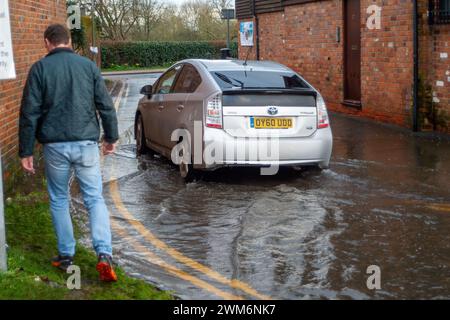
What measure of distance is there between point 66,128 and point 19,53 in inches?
199

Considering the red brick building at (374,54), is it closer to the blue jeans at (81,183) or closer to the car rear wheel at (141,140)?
the car rear wheel at (141,140)

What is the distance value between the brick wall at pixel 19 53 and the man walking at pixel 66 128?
3.41 meters

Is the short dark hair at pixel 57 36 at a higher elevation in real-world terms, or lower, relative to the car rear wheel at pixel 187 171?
higher

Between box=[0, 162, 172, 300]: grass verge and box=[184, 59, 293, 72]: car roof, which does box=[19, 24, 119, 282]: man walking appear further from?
box=[184, 59, 293, 72]: car roof

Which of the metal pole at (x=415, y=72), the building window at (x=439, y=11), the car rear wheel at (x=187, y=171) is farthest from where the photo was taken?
the metal pole at (x=415, y=72)

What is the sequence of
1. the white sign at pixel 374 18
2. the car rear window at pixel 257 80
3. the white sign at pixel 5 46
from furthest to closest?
the white sign at pixel 374 18 → the car rear window at pixel 257 80 → the white sign at pixel 5 46

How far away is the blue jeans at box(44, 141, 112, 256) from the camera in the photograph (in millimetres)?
5668

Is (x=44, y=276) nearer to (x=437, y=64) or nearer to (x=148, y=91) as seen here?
(x=148, y=91)

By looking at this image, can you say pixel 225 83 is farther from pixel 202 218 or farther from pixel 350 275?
pixel 350 275

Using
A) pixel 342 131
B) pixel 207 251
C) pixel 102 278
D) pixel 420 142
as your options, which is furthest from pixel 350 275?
pixel 342 131

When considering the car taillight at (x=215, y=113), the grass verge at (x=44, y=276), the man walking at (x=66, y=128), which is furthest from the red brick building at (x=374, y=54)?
the man walking at (x=66, y=128)

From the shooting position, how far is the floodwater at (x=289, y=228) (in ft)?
18.8

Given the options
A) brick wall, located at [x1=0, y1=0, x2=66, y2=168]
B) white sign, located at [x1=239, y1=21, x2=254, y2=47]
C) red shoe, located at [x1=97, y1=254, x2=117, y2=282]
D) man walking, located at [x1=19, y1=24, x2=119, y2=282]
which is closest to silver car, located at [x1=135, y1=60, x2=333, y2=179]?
brick wall, located at [x1=0, y1=0, x2=66, y2=168]

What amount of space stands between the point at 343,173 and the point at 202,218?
3.11 metres
